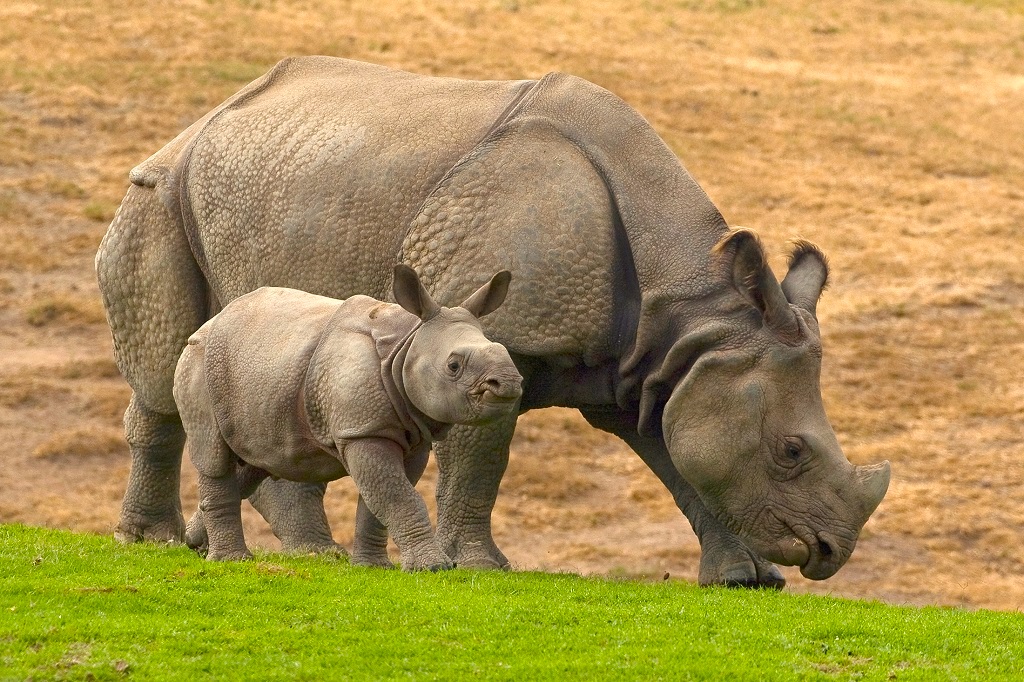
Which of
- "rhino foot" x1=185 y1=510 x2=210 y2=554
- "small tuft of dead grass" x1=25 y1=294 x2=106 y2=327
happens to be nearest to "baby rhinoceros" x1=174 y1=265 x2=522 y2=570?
"rhino foot" x1=185 y1=510 x2=210 y2=554

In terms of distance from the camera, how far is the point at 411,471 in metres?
10.9

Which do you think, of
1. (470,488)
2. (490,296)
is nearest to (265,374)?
(490,296)

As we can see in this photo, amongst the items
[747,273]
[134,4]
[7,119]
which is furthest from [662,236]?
[134,4]

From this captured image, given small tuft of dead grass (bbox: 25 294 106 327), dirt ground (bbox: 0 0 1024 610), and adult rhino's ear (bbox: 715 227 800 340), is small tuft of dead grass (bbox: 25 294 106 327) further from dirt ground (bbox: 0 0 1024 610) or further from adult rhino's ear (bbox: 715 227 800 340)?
adult rhino's ear (bbox: 715 227 800 340)

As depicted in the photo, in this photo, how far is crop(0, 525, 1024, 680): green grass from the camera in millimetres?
8688

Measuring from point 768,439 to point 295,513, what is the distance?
3.74 m

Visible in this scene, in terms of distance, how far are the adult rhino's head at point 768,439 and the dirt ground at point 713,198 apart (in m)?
8.87

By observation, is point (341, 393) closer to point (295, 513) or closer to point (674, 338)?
point (674, 338)

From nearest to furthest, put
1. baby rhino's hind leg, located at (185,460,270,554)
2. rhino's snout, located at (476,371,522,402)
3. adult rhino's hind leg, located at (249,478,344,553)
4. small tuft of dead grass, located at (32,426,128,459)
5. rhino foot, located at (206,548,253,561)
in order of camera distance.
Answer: rhino's snout, located at (476,371,522,402)
rhino foot, located at (206,548,253,561)
baby rhino's hind leg, located at (185,460,270,554)
adult rhino's hind leg, located at (249,478,344,553)
small tuft of dead grass, located at (32,426,128,459)

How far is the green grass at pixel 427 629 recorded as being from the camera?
8.69 metres

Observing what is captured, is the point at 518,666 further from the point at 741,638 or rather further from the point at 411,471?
the point at 411,471

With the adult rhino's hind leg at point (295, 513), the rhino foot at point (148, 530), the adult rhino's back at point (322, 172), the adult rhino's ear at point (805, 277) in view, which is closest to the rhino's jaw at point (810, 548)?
the adult rhino's ear at point (805, 277)

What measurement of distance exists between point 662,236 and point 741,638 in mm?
3175

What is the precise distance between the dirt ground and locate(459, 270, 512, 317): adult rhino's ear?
10118mm
